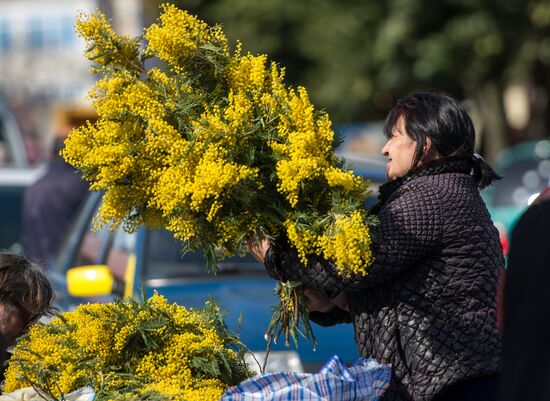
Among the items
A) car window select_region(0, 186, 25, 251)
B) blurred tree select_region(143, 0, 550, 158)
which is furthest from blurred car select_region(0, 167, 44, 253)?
blurred tree select_region(143, 0, 550, 158)

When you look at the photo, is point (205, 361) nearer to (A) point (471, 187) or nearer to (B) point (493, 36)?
(A) point (471, 187)

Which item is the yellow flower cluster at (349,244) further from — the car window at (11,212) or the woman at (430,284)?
the car window at (11,212)

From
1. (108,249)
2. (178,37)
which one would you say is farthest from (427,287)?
(108,249)

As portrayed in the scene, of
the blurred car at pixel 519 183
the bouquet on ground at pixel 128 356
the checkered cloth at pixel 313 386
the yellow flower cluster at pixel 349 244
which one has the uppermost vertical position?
the blurred car at pixel 519 183

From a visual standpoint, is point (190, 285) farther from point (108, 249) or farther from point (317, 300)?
point (317, 300)

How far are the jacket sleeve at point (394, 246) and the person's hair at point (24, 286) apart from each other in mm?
943

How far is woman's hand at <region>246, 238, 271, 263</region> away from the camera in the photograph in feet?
11.5

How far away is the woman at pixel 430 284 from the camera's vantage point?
3.33m

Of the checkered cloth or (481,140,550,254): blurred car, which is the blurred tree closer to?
(481,140,550,254): blurred car

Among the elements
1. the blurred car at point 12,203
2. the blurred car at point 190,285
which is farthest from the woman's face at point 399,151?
the blurred car at point 12,203

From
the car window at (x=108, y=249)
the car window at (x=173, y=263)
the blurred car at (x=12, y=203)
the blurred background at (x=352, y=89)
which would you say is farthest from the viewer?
the blurred car at (x=12, y=203)

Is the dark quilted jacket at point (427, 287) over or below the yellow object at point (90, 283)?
below

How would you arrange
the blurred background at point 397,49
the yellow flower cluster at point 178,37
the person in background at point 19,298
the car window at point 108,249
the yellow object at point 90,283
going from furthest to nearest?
the blurred background at point 397,49
the car window at point 108,249
the yellow object at point 90,283
the person in background at point 19,298
the yellow flower cluster at point 178,37

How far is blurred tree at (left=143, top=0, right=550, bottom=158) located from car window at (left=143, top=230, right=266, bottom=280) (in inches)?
539
